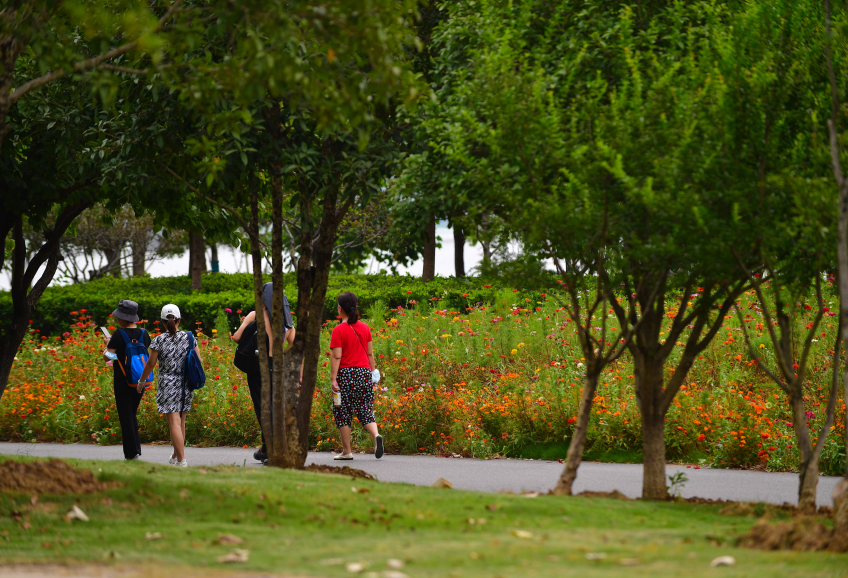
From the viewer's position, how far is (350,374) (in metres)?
10.1

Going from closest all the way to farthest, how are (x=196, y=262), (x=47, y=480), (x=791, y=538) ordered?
(x=791, y=538), (x=47, y=480), (x=196, y=262)

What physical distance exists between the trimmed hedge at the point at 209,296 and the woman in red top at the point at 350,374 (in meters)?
5.84

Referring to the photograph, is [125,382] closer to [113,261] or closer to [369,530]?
[369,530]

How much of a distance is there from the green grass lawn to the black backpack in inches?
106

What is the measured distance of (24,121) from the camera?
9.70 metres

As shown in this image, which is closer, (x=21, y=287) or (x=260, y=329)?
(x=260, y=329)

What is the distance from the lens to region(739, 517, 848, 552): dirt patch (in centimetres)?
496

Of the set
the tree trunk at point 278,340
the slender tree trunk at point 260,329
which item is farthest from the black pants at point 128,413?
the tree trunk at point 278,340

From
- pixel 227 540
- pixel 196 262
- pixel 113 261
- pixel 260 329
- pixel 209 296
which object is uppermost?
pixel 113 261

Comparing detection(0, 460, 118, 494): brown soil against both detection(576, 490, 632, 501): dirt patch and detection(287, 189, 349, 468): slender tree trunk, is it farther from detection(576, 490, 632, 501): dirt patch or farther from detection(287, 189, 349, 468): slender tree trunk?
detection(576, 490, 632, 501): dirt patch

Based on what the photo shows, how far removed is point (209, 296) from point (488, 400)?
33.3 feet

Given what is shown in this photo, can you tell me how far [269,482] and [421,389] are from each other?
5249 mm

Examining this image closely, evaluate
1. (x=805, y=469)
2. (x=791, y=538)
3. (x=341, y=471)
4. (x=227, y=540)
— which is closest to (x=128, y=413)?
(x=341, y=471)

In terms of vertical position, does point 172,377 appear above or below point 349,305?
below
